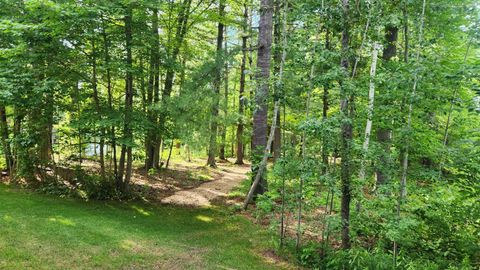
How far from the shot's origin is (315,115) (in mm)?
6074

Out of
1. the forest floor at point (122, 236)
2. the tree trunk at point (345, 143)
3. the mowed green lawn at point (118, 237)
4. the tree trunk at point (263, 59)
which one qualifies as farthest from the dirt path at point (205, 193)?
the tree trunk at point (345, 143)

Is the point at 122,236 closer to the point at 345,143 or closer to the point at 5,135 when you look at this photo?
the point at 345,143

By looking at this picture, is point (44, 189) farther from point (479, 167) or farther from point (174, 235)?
point (479, 167)

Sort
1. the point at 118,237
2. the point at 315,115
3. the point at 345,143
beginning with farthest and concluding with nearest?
1. the point at 118,237
2. the point at 315,115
3. the point at 345,143

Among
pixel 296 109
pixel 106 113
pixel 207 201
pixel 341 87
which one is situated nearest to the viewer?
pixel 341 87

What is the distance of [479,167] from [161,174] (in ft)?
36.1

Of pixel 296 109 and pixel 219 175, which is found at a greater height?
pixel 296 109

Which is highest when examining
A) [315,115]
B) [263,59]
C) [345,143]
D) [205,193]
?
[263,59]

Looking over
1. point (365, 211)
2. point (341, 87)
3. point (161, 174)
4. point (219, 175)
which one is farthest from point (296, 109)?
point (219, 175)

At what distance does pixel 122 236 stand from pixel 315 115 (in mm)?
4244

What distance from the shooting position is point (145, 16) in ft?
28.2

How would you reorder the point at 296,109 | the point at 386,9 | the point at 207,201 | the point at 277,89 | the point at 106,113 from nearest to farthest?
the point at 386,9 < the point at 277,89 < the point at 296,109 < the point at 106,113 < the point at 207,201

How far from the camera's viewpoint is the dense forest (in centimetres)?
480

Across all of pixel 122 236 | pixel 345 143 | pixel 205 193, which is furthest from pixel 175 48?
pixel 345 143
